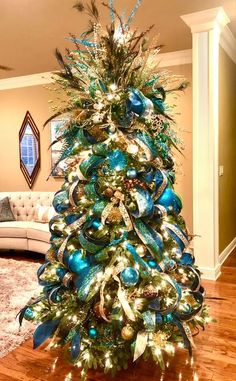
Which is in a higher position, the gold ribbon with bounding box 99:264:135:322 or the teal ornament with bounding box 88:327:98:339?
the gold ribbon with bounding box 99:264:135:322

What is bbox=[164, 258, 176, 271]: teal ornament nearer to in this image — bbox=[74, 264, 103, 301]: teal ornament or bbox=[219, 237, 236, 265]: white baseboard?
bbox=[74, 264, 103, 301]: teal ornament

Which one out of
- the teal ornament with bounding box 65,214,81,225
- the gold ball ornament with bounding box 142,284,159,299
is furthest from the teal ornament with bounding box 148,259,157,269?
the teal ornament with bounding box 65,214,81,225

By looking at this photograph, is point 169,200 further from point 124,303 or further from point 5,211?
point 5,211

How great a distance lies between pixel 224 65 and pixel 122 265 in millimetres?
3026

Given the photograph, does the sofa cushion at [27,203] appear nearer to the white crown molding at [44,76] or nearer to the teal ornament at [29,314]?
the white crown molding at [44,76]

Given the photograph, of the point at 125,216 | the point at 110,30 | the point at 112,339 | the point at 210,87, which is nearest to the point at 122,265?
the point at 125,216

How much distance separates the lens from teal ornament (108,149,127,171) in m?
1.90

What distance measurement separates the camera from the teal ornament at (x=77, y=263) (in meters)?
1.92

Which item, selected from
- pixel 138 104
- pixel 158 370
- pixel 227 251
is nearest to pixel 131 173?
pixel 138 104

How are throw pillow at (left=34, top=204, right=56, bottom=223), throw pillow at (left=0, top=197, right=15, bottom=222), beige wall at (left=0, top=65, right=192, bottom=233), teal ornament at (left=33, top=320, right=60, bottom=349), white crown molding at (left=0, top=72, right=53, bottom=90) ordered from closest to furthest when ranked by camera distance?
teal ornament at (left=33, top=320, right=60, bottom=349)
throw pillow at (left=34, top=204, right=56, bottom=223)
throw pillow at (left=0, top=197, right=15, bottom=222)
white crown molding at (left=0, top=72, right=53, bottom=90)
beige wall at (left=0, top=65, right=192, bottom=233)

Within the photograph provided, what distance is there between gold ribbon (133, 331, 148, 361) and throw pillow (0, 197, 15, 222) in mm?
3576

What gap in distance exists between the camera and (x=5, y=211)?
504cm

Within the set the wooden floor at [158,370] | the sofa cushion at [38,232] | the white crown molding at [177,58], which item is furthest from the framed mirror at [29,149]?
the wooden floor at [158,370]

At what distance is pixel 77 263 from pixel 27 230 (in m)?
2.75
